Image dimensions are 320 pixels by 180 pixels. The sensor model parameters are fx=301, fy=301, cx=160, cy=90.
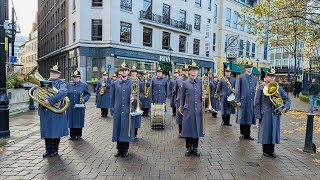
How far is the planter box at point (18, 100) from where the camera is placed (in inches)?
521

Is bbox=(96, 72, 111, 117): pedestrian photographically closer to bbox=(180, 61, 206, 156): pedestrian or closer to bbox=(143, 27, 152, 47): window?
bbox=(180, 61, 206, 156): pedestrian

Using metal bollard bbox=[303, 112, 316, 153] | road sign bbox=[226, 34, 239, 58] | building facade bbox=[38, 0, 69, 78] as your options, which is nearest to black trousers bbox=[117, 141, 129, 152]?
metal bollard bbox=[303, 112, 316, 153]

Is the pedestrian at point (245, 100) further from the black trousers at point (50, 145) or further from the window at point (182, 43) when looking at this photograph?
the window at point (182, 43)

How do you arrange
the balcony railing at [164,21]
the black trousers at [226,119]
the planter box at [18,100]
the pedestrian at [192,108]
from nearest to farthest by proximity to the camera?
1. the pedestrian at [192,108]
2. the black trousers at [226,119]
3. the planter box at [18,100]
4. the balcony railing at [164,21]

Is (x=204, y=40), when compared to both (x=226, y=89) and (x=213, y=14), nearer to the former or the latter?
(x=213, y=14)

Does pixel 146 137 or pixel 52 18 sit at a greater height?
pixel 52 18

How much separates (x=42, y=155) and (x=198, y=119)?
3582 mm

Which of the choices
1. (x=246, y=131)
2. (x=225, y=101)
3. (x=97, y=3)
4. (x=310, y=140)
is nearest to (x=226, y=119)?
(x=225, y=101)

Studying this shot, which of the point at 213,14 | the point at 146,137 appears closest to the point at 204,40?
the point at 213,14

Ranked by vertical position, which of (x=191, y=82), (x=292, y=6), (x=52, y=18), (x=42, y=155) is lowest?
(x=42, y=155)

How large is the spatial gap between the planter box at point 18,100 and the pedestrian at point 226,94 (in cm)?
892

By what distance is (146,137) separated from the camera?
347 inches

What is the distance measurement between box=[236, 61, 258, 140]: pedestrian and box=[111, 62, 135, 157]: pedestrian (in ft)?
12.0

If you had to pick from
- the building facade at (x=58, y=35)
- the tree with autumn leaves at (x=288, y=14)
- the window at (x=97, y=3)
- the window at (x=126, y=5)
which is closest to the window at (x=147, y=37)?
the window at (x=126, y=5)
